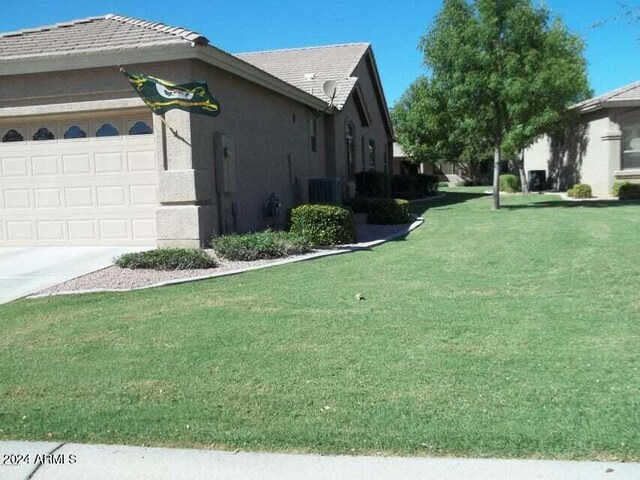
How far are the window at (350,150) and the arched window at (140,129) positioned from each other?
36.0 ft

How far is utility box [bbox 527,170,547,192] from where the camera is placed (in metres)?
33.7

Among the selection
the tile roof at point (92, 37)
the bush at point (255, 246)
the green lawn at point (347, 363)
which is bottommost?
the green lawn at point (347, 363)

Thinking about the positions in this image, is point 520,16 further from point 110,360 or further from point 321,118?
point 110,360

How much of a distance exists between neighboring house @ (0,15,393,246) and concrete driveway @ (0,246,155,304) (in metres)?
Result: 0.51

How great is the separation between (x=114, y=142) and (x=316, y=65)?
42.6 feet

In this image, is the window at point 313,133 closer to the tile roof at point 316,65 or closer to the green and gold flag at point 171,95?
the tile roof at point 316,65

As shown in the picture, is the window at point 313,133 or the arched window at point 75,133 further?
the window at point 313,133

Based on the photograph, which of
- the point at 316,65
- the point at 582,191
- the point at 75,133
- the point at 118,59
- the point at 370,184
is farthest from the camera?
the point at 582,191

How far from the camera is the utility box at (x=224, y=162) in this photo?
12.1 m

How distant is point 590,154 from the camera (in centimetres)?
2764

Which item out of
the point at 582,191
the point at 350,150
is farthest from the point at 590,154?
the point at 350,150

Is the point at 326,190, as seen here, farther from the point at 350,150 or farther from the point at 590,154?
the point at 590,154

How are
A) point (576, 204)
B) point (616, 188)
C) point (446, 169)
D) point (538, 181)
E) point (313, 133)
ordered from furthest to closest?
point (446, 169) → point (538, 181) → point (616, 188) → point (576, 204) → point (313, 133)

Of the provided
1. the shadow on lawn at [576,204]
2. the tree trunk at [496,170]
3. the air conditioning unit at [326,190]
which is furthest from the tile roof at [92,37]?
the shadow on lawn at [576,204]
